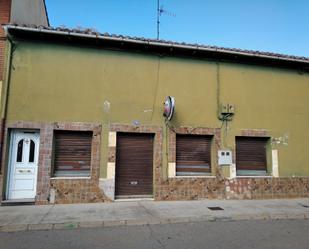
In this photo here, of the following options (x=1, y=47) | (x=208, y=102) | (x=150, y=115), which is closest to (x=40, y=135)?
(x=1, y=47)

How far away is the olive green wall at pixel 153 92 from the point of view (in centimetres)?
880

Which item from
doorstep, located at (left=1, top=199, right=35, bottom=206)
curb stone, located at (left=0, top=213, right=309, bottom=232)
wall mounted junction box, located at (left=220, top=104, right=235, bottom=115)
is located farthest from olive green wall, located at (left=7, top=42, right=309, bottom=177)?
curb stone, located at (left=0, top=213, right=309, bottom=232)

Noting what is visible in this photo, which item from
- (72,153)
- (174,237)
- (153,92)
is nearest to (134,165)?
(72,153)

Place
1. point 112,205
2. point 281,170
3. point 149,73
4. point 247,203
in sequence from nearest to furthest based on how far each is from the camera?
point 112,205
point 247,203
point 149,73
point 281,170

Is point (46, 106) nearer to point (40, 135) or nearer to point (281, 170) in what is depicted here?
point (40, 135)

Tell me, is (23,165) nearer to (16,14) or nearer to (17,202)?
(17,202)

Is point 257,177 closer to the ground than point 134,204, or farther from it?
farther from it

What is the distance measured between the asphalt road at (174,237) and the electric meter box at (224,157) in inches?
135

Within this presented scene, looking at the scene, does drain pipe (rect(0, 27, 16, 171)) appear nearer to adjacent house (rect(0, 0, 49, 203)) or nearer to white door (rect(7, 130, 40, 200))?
adjacent house (rect(0, 0, 49, 203))

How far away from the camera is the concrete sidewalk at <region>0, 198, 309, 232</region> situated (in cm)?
632

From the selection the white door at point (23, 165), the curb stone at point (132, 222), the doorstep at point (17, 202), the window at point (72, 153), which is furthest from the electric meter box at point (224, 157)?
the doorstep at point (17, 202)

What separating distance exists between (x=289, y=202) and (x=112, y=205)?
19.9 feet

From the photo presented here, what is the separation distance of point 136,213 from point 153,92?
14.2 ft

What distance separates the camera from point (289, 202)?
9.23 metres
